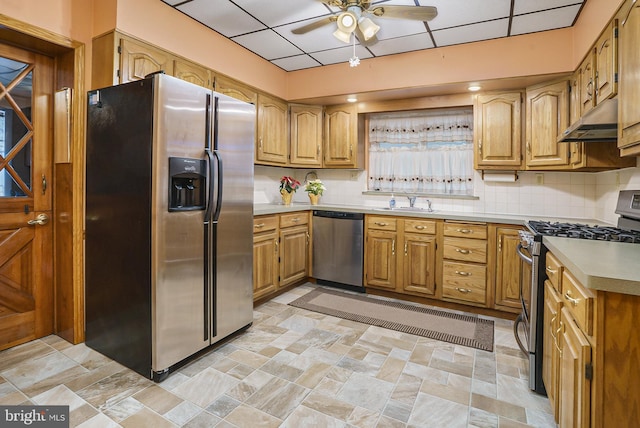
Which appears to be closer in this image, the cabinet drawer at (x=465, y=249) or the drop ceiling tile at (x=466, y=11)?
the drop ceiling tile at (x=466, y=11)

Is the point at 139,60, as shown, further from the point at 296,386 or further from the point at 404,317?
the point at 404,317

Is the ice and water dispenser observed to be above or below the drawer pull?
above

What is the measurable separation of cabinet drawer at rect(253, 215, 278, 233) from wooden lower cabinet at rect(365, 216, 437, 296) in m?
1.01

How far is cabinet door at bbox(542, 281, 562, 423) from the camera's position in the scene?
1.60 meters

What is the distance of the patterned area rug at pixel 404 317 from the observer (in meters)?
2.81

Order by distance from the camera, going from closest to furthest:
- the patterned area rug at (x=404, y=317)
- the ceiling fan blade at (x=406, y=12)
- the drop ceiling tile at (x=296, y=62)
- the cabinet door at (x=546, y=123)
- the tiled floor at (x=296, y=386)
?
the tiled floor at (x=296, y=386), the ceiling fan blade at (x=406, y=12), the patterned area rug at (x=404, y=317), the cabinet door at (x=546, y=123), the drop ceiling tile at (x=296, y=62)

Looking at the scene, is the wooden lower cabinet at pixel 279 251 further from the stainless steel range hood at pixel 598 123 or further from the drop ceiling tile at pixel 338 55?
the stainless steel range hood at pixel 598 123

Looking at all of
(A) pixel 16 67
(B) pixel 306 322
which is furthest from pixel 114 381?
(A) pixel 16 67

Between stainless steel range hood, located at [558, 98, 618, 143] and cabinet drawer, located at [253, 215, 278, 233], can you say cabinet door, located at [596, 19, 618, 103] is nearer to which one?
stainless steel range hood, located at [558, 98, 618, 143]

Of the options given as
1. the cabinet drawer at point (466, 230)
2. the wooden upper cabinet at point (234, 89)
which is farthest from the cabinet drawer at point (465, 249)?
the wooden upper cabinet at point (234, 89)

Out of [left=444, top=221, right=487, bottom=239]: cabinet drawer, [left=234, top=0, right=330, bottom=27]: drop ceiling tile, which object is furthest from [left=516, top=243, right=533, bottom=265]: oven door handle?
[left=234, top=0, right=330, bottom=27]: drop ceiling tile

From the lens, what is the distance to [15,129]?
243cm

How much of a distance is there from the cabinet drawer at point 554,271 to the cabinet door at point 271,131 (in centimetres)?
286

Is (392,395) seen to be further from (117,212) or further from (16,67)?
(16,67)
